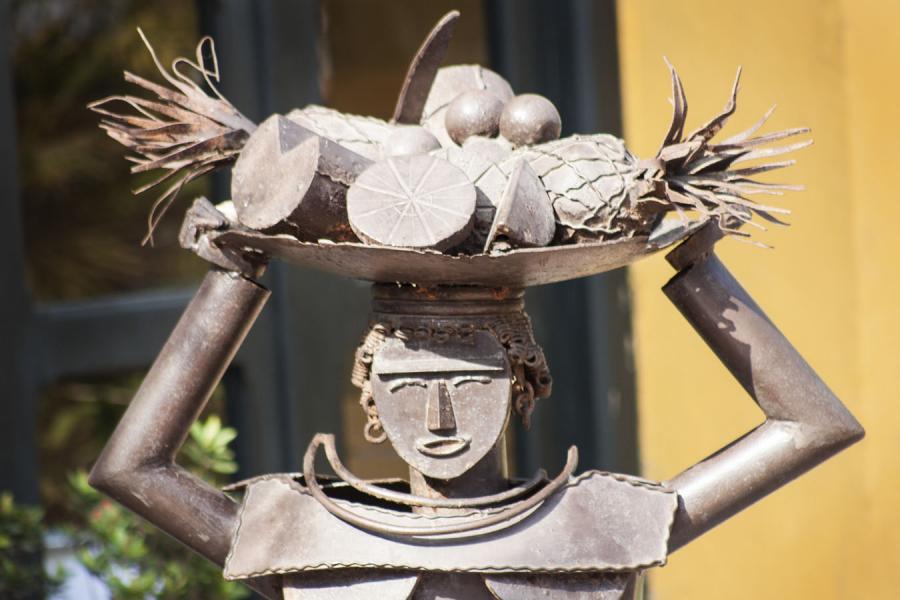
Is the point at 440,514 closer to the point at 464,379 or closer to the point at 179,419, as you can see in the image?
the point at 464,379

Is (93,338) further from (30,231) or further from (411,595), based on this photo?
(411,595)

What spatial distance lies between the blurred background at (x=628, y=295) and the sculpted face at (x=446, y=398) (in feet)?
4.02

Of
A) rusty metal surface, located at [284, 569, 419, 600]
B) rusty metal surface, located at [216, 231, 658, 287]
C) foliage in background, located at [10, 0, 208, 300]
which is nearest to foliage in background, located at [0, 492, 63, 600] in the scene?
foliage in background, located at [10, 0, 208, 300]

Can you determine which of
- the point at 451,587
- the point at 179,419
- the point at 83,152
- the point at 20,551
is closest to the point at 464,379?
the point at 451,587

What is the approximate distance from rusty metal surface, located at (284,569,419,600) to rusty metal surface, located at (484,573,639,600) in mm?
100

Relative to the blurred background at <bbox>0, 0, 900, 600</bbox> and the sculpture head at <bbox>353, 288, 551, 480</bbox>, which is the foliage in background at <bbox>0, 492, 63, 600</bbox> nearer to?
the blurred background at <bbox>0, 0, 900, 600</bbox>

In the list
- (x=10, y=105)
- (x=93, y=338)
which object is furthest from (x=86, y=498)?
(x=10, y=105)

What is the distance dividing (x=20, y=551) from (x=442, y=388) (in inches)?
51.1

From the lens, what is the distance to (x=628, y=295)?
123 inches

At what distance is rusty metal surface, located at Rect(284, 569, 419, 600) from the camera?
5.86 ft

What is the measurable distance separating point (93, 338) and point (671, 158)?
171 cm

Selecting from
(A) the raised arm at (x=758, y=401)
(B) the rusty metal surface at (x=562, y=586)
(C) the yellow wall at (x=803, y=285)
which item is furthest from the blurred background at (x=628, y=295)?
(B) the rusty metal surface at (x=562, y=586)

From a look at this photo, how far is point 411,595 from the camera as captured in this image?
1.79 meters

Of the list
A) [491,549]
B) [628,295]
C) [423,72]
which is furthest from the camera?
[628,295]
